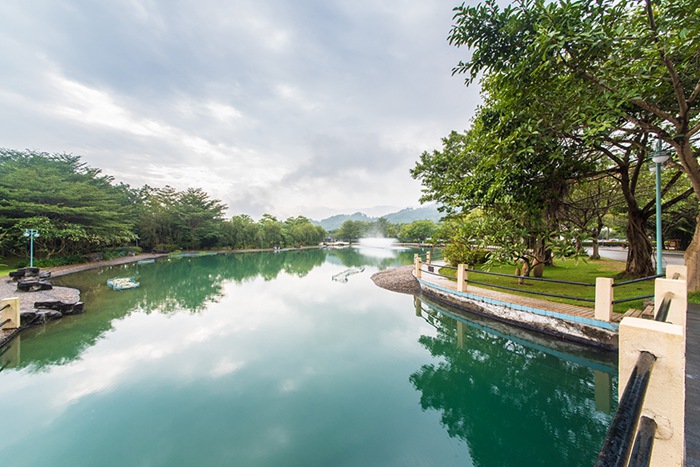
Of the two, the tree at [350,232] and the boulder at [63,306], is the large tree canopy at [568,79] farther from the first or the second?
the tree at [350,232]

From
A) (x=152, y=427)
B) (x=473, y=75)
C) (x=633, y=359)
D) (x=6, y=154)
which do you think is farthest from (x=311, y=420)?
(x=6, y=154)

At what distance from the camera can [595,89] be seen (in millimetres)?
4578

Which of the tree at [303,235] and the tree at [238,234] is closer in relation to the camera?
the tree at [238,234]

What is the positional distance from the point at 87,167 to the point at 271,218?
28.1 m

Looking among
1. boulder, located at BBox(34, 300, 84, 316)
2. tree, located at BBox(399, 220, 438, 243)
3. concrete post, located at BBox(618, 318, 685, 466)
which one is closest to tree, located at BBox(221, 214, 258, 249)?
boulder, located at BBox(34, 300, 84, 316)

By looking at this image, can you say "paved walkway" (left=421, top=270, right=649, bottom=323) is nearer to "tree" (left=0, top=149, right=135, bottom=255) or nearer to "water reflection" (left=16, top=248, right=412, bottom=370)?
"water reflection" (left=16, top=248, right=412, bottom=370)

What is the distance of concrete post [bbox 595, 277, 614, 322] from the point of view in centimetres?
489

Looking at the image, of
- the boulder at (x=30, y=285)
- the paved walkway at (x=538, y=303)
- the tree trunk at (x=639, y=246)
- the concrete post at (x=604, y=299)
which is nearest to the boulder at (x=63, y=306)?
the boulder at (x=30, y=285)

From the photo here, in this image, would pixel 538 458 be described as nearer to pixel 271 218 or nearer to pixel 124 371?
pixel 124 371

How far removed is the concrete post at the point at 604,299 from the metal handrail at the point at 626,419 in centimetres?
517

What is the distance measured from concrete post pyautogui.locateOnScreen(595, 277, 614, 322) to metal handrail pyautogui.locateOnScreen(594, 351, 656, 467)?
5.17 m

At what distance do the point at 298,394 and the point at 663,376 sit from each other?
404cm

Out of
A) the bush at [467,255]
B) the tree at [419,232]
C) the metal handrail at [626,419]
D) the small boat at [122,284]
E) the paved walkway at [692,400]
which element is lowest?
the small boat at [122,284]

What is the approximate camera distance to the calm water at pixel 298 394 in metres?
2.99
